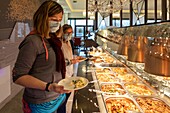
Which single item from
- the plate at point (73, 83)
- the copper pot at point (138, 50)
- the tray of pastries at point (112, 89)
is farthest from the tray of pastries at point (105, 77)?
the plate at point (73, 83)

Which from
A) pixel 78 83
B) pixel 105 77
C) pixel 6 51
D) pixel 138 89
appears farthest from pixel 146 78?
pixel 6 51

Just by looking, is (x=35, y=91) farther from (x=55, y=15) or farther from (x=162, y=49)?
(x=162, y=49)

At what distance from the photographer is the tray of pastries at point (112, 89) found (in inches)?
74.3

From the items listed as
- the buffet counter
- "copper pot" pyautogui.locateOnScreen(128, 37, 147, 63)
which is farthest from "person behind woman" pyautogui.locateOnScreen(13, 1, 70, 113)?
"copper pot" pyautogui.locateOnScreen(128, 37, 147, 63)

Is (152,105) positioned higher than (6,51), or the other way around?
(6,51)

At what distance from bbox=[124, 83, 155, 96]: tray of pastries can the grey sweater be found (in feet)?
3.20

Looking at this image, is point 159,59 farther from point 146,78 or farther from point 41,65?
point 146,78

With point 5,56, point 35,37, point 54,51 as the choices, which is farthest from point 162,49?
point 5,56

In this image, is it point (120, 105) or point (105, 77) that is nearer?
point (120, 105)

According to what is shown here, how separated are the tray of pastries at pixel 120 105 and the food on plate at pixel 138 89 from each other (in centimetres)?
22

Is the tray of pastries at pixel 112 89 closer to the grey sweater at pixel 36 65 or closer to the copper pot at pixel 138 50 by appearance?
the copper pot at pixel 138 50

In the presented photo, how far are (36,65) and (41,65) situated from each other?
0.12 feet

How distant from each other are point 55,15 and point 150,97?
1.27 meters

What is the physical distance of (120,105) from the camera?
1.62 m
